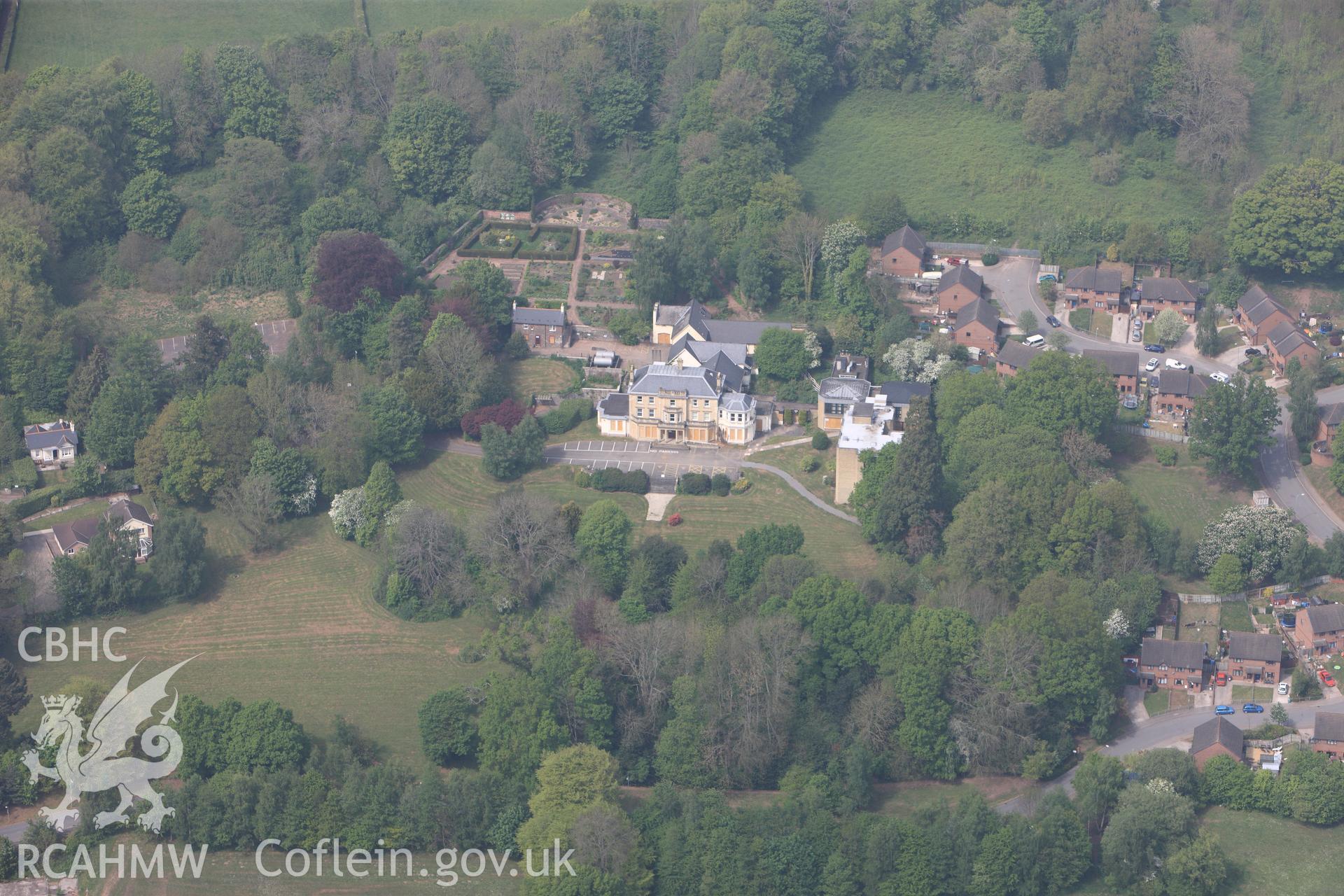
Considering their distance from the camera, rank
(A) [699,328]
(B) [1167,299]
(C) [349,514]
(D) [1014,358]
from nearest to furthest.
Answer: (C) [349,514] < (D) [1014,358] < (A) [699,328] < (B) [1167,299]

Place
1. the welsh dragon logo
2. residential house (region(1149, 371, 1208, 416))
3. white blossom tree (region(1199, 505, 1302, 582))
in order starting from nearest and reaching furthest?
the welsh dragon logo
white blossom tree (region(1199, 505, 1302, 582))
residential house (region(1149, 371, 1208, 416))

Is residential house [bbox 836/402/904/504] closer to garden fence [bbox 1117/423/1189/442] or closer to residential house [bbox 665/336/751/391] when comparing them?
residential house [bbox 665/336/751/391]

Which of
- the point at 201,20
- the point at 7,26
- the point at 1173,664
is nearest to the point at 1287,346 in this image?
the point at 1173,664

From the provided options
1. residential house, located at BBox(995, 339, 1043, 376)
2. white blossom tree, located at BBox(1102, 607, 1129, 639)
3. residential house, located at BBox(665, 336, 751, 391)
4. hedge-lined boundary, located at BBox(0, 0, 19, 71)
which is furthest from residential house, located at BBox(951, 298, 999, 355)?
hedge-lined boundary, located at BBox(0, 0, 19, 71)

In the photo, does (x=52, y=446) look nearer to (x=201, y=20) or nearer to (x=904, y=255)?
(x=201, y=20)

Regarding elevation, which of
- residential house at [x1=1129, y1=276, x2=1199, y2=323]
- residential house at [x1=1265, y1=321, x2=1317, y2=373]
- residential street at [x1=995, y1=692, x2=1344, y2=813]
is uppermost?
residential house at [x1=1129, y1=276, x2=1199, y2=323]

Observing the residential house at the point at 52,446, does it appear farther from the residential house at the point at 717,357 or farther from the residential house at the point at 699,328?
the residential house at the point at 699,328

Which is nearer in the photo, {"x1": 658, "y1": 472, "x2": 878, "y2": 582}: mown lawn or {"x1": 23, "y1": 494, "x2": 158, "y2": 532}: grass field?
{"x1": 658, "y1": 472, "x2": 878, "y2": 582}: mown lawn
